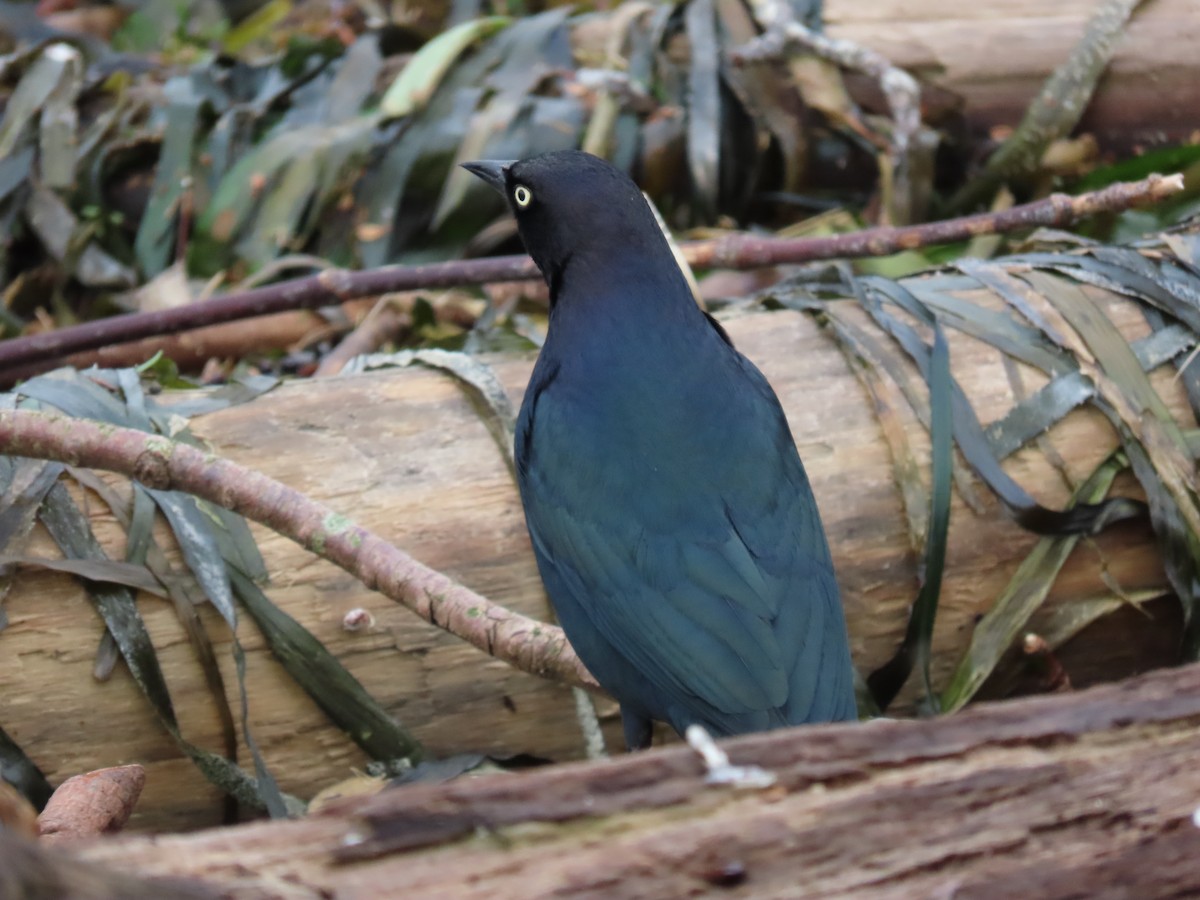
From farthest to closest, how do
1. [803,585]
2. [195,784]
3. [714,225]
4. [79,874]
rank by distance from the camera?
[714,225] → [195,784] → [803,585] → [79,874]

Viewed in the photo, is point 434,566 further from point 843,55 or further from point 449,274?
point 843,55

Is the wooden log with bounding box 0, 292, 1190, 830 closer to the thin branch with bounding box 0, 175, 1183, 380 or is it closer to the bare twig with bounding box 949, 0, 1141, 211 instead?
the thin branch with bounding box 0, 175, 1183, 380

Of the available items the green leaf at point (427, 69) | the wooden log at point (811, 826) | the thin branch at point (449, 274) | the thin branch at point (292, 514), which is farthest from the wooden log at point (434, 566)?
the green leaf at point (427, 69)

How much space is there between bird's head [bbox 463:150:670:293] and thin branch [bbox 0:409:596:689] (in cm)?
65

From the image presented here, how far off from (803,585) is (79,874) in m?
1.40

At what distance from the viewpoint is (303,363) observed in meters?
3.92

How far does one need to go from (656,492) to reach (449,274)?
1253mm

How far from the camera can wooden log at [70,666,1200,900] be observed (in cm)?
123

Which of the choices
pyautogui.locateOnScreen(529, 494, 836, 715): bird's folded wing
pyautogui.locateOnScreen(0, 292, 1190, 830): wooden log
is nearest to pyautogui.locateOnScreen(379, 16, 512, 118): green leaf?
pyautogui.locateOnScreen(0, 292, 1190, 830): wooden log

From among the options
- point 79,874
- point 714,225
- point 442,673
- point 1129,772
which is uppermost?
point 79,874

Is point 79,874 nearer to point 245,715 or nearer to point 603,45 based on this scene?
point 245,715

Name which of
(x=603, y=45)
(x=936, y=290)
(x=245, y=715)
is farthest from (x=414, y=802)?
(x=603, y=45)

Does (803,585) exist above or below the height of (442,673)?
above

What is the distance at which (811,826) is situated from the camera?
51.9 inches
